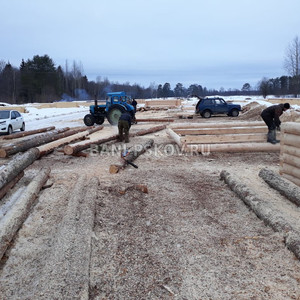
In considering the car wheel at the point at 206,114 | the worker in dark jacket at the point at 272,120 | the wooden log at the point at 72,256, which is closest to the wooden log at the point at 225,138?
the worker in dark jacket at the point at 272,120

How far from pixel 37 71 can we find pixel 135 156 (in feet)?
225

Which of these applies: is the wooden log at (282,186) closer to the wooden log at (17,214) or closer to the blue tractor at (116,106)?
the wooden log at (17,214)

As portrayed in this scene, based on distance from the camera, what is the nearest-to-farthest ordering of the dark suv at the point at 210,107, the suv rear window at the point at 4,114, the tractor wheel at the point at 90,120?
the suv rear window at the point at 4,114 < the tractor wheel at the point at 90,120 < the dark suv at the point at 210,107

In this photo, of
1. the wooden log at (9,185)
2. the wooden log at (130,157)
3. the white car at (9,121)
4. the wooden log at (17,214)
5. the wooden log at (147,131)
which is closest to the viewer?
the wooden log at (17,214)

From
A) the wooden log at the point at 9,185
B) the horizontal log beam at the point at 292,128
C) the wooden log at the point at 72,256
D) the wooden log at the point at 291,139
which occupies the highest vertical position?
the horizontal log beam at the point at 292,128

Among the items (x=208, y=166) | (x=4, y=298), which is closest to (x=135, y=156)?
(x=208, y=166)

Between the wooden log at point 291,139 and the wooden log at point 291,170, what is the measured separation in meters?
0.48

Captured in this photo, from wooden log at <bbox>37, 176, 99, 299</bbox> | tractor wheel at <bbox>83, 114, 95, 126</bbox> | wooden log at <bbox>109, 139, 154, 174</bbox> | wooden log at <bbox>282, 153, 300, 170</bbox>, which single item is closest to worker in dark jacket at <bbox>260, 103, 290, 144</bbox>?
wooden log at <bbox>109, 139, 154, 174</bbox>

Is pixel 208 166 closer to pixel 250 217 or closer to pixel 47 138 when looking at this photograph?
pixel 250 217

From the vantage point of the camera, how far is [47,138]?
13.3 meters

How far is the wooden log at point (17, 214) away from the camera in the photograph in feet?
14.1

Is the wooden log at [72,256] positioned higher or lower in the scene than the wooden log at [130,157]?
Result: lower

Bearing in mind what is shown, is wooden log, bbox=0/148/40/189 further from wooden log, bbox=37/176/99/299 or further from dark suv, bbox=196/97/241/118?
dark suv, bbox=196/97/241/118

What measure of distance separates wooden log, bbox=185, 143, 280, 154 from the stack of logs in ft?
11.5
